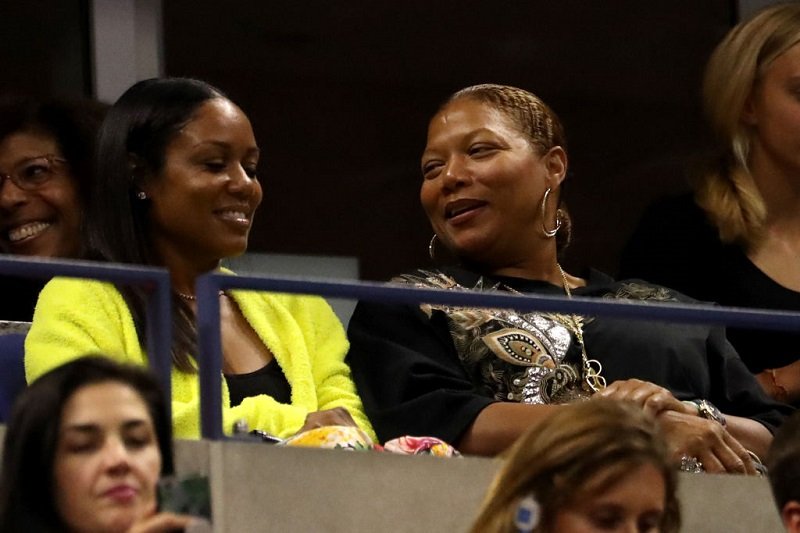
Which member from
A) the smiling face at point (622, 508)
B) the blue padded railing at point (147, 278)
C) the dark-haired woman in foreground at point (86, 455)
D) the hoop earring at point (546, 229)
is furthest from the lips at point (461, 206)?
the dark-haired woman in foreground at point (86, 455)

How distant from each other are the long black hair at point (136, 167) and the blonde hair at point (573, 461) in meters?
0.81

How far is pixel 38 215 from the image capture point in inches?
174

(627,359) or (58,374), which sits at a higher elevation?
(58,374)

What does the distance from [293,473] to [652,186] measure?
3073mm

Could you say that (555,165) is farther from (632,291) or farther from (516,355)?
(516,355)

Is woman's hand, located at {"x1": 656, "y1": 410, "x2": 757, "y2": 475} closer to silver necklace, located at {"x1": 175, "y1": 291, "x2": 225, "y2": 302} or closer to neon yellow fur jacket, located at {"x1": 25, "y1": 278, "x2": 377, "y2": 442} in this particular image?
neon yellow fur jacket, located at {"x1": 25, "y1": 278, "x2": 377, "y2": 442}

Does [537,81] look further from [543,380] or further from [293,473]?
[293,473]

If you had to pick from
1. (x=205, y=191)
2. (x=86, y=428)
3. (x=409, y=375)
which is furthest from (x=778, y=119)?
(x=86, y=428)

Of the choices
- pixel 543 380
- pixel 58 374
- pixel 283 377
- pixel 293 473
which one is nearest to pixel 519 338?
pixel 543 380

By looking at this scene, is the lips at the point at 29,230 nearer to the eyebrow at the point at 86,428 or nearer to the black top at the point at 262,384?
the black top at the point at 262,384

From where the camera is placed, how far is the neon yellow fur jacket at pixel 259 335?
3711mm

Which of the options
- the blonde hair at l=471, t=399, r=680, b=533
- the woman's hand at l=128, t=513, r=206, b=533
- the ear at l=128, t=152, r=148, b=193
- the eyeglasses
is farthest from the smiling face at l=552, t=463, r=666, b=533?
the eyeglasses

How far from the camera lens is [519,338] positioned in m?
4.10

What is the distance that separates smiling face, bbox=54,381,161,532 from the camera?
10.1ft
